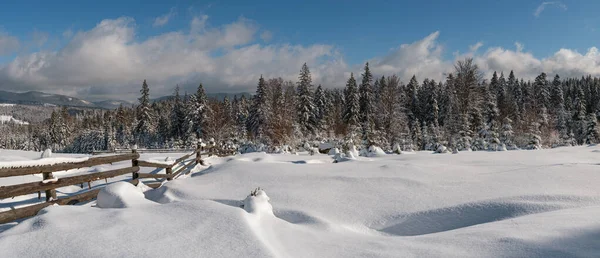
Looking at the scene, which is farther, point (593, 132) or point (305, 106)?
point (305, 106)

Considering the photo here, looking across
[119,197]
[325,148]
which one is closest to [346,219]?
[119,197]

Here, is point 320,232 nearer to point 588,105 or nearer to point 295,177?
point 295,177

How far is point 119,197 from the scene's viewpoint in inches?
233

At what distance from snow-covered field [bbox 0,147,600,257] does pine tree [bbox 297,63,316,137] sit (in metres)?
37.2

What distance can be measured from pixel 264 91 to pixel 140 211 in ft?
135

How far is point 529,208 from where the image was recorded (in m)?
5.36

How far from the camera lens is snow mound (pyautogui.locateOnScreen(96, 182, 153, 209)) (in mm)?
5824

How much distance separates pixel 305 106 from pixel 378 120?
12.2m

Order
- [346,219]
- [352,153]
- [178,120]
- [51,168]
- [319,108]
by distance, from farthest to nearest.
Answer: [178,120] < [319,108] < [352,153] < [51,168] < [346,219]

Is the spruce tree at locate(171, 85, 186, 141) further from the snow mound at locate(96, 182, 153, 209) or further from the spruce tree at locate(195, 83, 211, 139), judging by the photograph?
the snow mound at locate(96, 182, 153, 209)

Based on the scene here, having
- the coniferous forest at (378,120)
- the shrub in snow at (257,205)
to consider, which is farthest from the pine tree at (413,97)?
the shrub in snow at (257,205)

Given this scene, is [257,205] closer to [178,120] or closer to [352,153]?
[352,153]

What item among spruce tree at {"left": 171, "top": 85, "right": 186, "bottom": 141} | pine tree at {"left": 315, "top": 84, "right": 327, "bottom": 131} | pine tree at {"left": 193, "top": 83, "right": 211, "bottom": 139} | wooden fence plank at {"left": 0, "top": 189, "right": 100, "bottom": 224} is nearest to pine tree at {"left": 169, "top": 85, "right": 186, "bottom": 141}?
spruce tree at {"left": 171, "top": 85, "right": 186, "bottom": 141}

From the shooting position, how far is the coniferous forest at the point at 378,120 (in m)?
30.9
